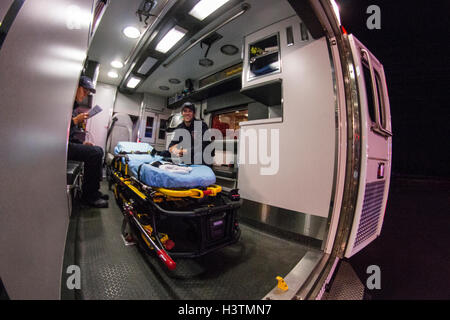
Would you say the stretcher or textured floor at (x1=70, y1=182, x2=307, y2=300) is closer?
textured floor at (x1=70, y1=182, x2=307, y2=300)

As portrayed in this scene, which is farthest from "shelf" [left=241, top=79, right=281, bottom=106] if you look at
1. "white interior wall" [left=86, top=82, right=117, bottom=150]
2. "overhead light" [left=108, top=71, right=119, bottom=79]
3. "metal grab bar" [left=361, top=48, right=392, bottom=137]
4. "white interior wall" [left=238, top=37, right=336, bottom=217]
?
"white interior wall" [left=86, top=82, right=117, bottom=150]

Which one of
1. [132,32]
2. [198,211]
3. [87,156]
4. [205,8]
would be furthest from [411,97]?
[87,156]

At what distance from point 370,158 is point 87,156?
3.64 meters

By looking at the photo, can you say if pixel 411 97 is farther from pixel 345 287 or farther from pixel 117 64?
pixel 117 64

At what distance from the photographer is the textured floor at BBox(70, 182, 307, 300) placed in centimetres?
109

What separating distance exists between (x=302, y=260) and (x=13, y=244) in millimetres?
1873

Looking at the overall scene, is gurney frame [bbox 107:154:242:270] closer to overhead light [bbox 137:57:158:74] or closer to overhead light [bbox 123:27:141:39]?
overhead light [bbox 123:27:141:39]

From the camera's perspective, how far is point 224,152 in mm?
3857

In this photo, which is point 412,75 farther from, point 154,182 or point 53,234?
point 53,234

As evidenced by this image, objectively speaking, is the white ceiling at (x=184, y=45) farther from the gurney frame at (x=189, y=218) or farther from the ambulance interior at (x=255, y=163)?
the gurney frame at (x=189, y=218)

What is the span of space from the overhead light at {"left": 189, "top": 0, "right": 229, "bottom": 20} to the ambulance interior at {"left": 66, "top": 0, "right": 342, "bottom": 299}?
0.07 meters

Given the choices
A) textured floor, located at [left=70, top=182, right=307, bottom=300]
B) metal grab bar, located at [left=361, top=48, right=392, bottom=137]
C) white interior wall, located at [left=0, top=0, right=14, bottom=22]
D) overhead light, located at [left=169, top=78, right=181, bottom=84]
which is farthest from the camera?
overhead light, located at [left=169, top=78, right=181, bottom=84]

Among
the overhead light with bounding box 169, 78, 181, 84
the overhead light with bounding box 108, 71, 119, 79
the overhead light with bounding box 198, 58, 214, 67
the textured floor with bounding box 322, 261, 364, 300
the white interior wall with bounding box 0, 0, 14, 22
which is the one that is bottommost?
the textured floor with bounding box 322, 261, 364, 300

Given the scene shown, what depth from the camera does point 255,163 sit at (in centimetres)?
241
